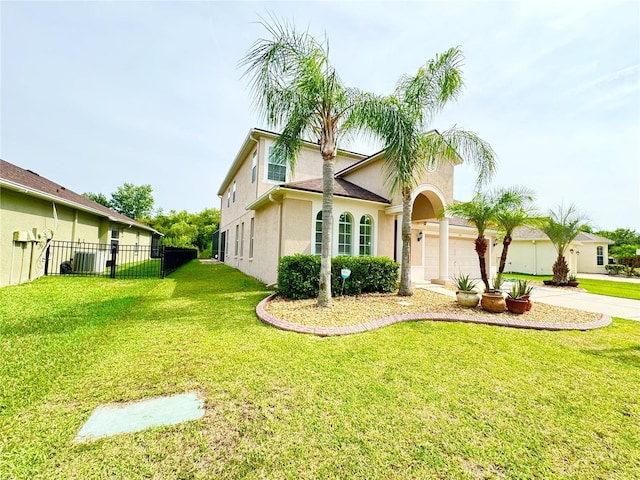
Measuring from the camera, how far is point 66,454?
87.0 inches

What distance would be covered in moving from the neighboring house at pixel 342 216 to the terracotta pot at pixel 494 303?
4.93 metres

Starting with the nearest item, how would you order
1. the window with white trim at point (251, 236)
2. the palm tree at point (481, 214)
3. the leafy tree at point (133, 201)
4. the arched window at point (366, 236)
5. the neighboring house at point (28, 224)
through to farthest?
the palm tree at point (481, 214), the neighboring house at point (28, 224), the arched window at point (366, 236), the window with white trim at point (251, 236), the leafy tree at point (133, 201)

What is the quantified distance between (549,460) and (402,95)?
9.83 meters

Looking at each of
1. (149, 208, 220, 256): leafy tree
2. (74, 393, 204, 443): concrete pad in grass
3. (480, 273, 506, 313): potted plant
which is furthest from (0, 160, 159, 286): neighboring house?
(149, 208, 220, 256): leafy tree

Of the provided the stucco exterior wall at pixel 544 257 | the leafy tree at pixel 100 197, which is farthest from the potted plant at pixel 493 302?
the leafy tree at pixel 100 197

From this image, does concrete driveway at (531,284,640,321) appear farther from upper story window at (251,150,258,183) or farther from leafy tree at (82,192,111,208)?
leafy tree at (82,192,111,208)

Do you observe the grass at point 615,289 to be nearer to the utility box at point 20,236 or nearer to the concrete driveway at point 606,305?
the concrete driveway at point 606,305

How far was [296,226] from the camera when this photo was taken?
10.2 meters

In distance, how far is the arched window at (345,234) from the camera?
1125 cm

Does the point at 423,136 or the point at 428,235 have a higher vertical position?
the point at 423,136

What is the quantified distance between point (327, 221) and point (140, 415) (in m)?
5.57

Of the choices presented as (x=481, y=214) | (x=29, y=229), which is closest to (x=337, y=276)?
(x=481, y=214)

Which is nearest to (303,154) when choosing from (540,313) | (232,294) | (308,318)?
(232,294)

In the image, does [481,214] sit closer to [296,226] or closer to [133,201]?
[296,226]
